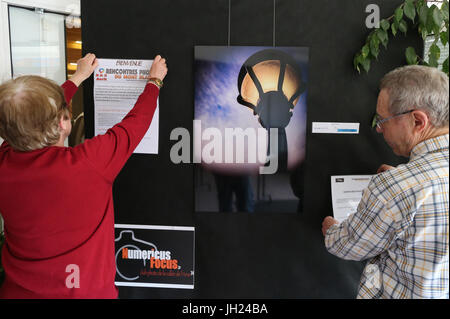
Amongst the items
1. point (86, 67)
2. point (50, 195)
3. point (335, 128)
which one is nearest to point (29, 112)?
point (50, 195)

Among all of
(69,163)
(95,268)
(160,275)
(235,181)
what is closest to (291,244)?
(235,181)

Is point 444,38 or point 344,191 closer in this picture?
point 444,38

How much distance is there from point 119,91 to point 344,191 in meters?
1.28

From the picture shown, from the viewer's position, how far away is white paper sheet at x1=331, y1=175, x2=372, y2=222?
5.87ft

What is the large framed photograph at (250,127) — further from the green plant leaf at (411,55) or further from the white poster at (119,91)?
the green plant leaf at (411,55)

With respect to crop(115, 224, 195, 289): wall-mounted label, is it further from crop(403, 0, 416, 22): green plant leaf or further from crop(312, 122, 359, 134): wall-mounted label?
crop(403, 0, 416, 22): green plant leaf

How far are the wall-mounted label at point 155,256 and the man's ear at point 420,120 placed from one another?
3.88 feet

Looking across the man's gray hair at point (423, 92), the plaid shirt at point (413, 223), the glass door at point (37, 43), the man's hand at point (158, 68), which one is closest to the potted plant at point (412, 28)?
the man's gray hair at point (423, 92)

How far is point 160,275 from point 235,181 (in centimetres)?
67

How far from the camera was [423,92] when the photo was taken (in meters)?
1.12

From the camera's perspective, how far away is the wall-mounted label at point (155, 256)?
186cm
